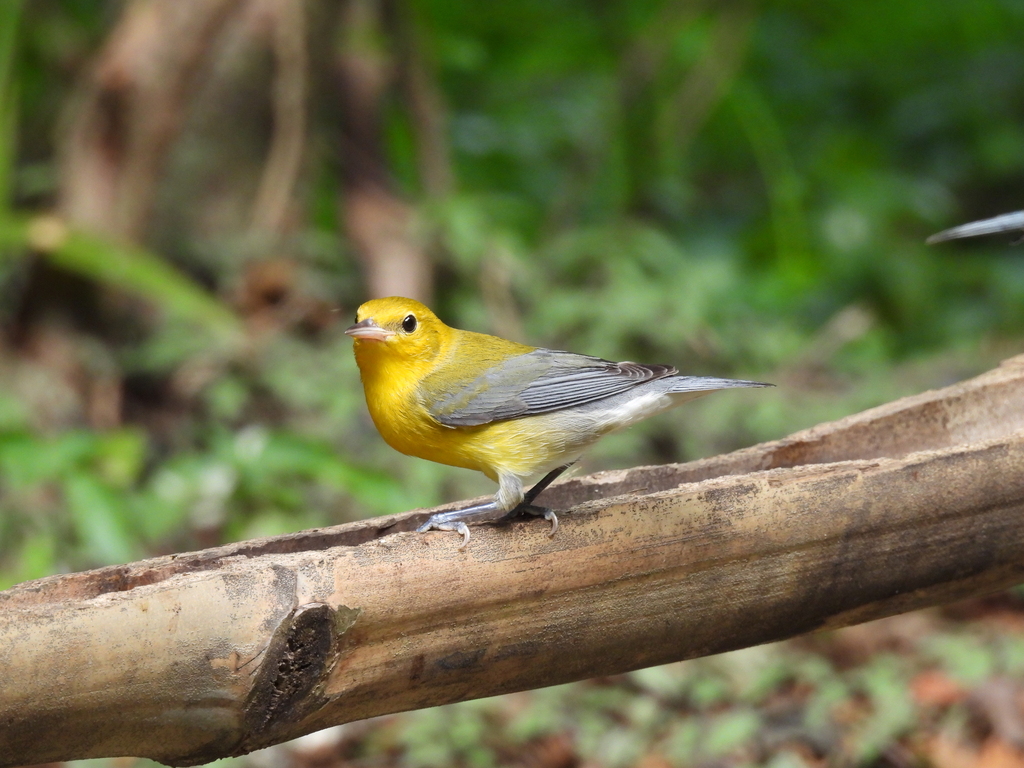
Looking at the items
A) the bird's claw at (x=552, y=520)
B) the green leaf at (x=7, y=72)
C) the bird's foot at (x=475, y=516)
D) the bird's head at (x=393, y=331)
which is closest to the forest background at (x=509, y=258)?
the green leaf at (x=7, y=72)

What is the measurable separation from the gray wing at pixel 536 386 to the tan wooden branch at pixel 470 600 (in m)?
0.30

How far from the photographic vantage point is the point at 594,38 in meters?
8.01

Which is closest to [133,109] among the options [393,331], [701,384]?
[393,331]

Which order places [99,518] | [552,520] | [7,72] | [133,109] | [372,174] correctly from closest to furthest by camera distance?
1. [552,520]
2. [99,518]
3. [7,72]
4. [133,109]
5. [372,174]

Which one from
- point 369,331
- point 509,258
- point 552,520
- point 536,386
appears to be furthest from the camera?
point 509,258

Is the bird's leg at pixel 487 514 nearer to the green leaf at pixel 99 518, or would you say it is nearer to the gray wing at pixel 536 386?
the gray wing at pixel 536 386

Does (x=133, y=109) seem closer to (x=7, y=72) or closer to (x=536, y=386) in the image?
(x=7, y=72)

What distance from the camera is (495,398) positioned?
9.68ft

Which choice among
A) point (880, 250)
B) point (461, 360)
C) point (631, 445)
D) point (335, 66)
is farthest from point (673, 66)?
point (461, 360)

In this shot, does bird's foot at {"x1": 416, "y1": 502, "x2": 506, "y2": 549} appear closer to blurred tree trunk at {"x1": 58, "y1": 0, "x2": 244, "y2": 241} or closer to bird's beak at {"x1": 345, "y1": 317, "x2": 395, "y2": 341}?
bird's beak at {"x1": 345, "y1": 317, "x2": 395, "y2": 341}

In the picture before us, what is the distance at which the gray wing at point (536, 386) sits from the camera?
9.48 feet

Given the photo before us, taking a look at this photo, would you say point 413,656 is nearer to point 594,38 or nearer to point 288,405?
point 288,405

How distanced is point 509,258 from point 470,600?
419cm

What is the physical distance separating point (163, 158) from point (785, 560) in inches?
186
